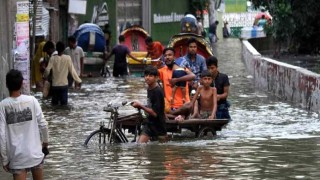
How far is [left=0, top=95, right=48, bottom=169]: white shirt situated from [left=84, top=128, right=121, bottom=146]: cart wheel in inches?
184

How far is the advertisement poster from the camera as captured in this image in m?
17.9

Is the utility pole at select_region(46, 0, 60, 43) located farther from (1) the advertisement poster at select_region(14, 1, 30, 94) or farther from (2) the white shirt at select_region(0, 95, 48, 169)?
(2) the white shirt at select_region(0, 95, 48, 169)

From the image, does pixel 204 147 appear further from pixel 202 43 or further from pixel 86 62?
pixel 86 62

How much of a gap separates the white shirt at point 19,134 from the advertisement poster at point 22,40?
8.67m

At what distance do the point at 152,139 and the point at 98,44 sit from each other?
57.1 feet

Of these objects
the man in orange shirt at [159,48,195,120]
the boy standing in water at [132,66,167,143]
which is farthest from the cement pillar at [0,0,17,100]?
the boy standing in water at [132,66,167,143]

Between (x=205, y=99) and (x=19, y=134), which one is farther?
(x=205, y=99)

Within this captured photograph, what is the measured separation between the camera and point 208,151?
13445mm

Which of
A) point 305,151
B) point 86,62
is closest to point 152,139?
point 305,151

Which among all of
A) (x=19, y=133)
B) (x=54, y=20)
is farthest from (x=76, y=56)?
(x=19, y=133)

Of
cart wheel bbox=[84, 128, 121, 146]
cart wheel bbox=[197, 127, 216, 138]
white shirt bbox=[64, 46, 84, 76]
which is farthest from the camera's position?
white shirt bbox=[64, 46, 84, 76]

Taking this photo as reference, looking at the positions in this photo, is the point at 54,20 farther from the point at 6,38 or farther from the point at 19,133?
Result: the point at 19,133

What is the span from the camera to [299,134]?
15586mm

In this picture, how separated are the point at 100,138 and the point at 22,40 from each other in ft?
15.5
